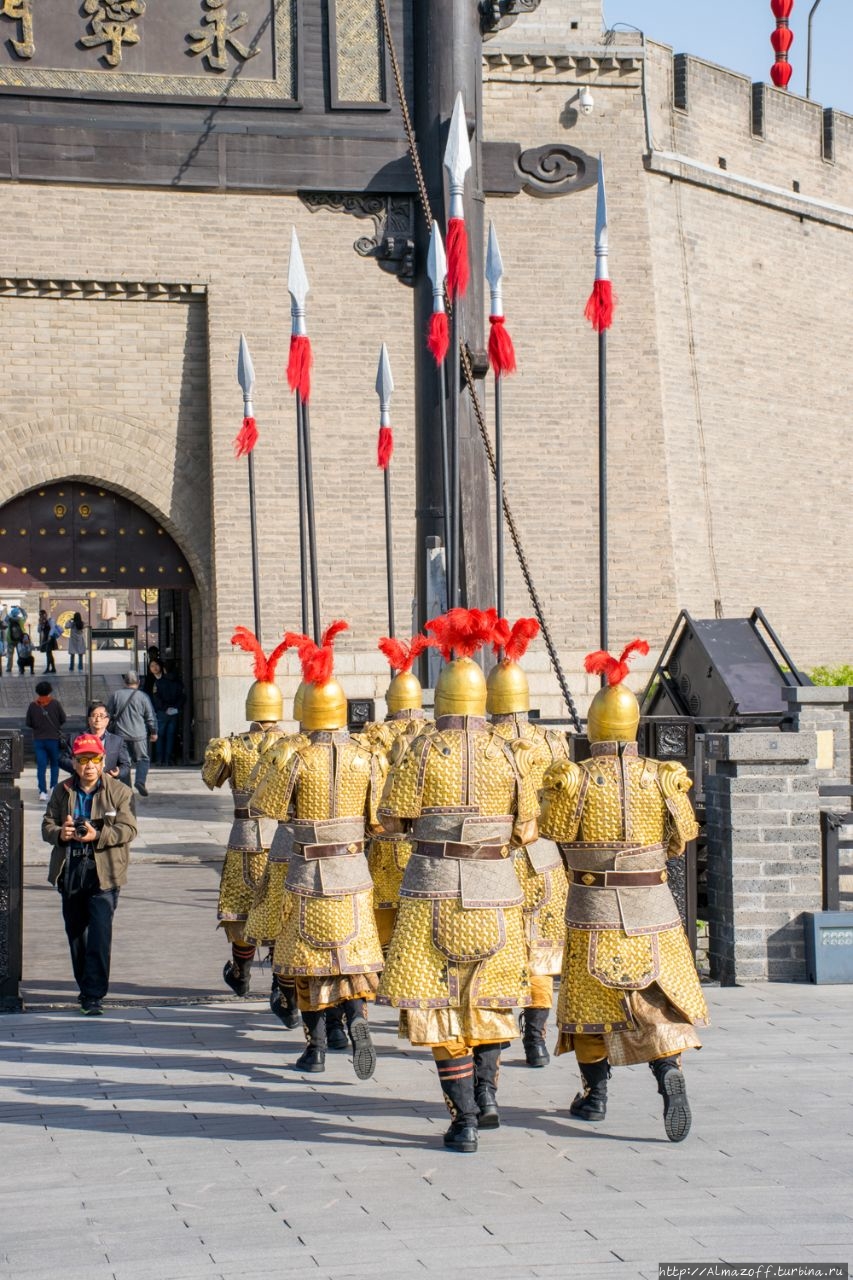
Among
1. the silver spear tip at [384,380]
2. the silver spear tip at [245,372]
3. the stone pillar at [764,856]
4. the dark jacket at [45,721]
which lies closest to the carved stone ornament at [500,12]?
the silver spear tip at [384,380]

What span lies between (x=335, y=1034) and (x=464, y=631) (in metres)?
2.43

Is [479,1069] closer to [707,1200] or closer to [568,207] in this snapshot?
[707,1200]

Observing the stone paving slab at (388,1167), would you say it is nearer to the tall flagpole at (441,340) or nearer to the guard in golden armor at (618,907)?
the guard in golden armor at (618,907)

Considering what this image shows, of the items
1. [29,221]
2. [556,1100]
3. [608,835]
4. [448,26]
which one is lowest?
[556,1100]

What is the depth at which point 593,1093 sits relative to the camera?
6574 mm

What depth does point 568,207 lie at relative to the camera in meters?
21.1

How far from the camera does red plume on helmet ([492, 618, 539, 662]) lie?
711 centimetres

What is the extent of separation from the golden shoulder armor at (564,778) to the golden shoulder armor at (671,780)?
12.5 inches

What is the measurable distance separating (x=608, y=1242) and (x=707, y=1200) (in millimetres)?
532

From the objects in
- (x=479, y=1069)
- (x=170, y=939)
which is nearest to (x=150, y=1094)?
(x=479, y=1069)

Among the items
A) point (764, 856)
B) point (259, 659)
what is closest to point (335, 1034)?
point (259, 659)

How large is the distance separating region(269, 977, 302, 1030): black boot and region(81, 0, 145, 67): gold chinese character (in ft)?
47.2

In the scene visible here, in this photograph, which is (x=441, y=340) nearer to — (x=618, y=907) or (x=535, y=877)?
(x=535, y=877)

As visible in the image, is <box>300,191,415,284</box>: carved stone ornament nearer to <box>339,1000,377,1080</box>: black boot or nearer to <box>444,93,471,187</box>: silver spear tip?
<box>444,93,471,187</box>: silver spear tip
